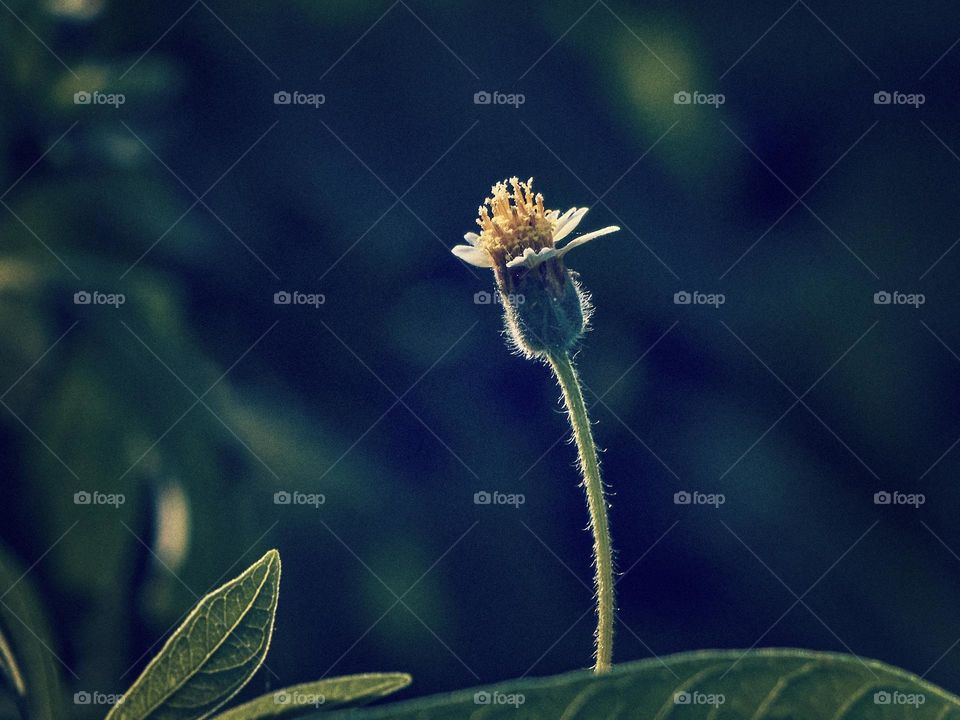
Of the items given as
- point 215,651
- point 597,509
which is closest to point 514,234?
point 597,509

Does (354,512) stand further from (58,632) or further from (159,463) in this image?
(58,632)

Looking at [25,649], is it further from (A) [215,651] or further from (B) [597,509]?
(B) [597,509]

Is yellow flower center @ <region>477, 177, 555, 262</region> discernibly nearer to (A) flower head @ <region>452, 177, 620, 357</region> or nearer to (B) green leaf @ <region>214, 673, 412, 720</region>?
(A) flower head @ <region>452, 177, 620, 357</region>

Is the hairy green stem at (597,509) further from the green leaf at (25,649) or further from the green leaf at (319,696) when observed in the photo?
the green leaf at (25,649)

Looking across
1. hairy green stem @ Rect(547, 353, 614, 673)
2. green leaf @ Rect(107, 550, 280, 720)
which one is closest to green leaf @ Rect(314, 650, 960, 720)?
green leaf @ Rect(107, 550, 280, 720)

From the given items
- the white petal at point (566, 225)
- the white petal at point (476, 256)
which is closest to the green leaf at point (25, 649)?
the white petal at point (476, 256)

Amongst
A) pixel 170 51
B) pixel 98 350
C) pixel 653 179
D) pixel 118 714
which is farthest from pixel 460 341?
pixel 118 714
